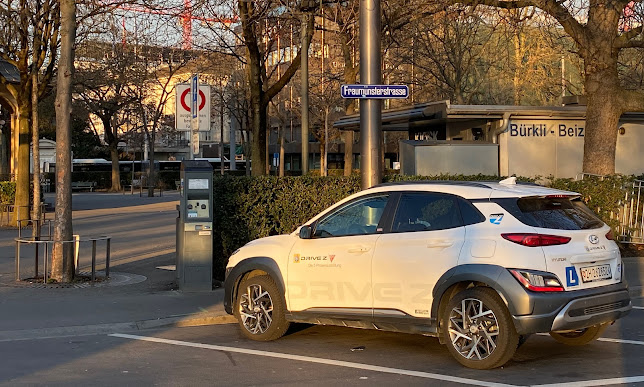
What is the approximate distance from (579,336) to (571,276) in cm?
141

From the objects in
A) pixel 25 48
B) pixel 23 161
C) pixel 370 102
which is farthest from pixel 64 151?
pixel 23 161

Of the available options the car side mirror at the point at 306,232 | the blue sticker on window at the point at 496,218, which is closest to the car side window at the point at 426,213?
the blue sticker on window at the point at 496,218

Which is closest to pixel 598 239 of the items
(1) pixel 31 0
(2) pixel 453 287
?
(2) pixel 453 287

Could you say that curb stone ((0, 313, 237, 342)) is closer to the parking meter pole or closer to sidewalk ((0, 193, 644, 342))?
sidewalk ((0, 193, 644, 342))

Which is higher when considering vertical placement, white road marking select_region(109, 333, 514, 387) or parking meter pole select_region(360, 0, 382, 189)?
parking meter pole select_region(360, 0, 382, 189)

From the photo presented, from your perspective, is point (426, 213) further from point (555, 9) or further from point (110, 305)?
point (555, 9)

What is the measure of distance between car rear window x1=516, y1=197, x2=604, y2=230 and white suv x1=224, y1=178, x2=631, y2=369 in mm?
14

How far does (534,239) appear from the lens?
23.9 feet

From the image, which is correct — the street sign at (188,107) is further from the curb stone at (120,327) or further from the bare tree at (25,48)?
the bare tree at (25,48)

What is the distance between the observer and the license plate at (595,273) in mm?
7445

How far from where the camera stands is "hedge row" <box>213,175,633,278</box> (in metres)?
13.2

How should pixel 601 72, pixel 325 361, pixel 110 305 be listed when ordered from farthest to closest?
pixel 601 72, pixel 110 305, pixel 325 361

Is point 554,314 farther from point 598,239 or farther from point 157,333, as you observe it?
point 157,333

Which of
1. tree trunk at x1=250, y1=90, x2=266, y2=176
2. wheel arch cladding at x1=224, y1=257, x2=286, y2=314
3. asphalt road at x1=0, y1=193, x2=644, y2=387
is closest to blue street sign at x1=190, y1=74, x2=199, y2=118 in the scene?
asphalt road at x1=0, y1=193, x2=644, y2=387
